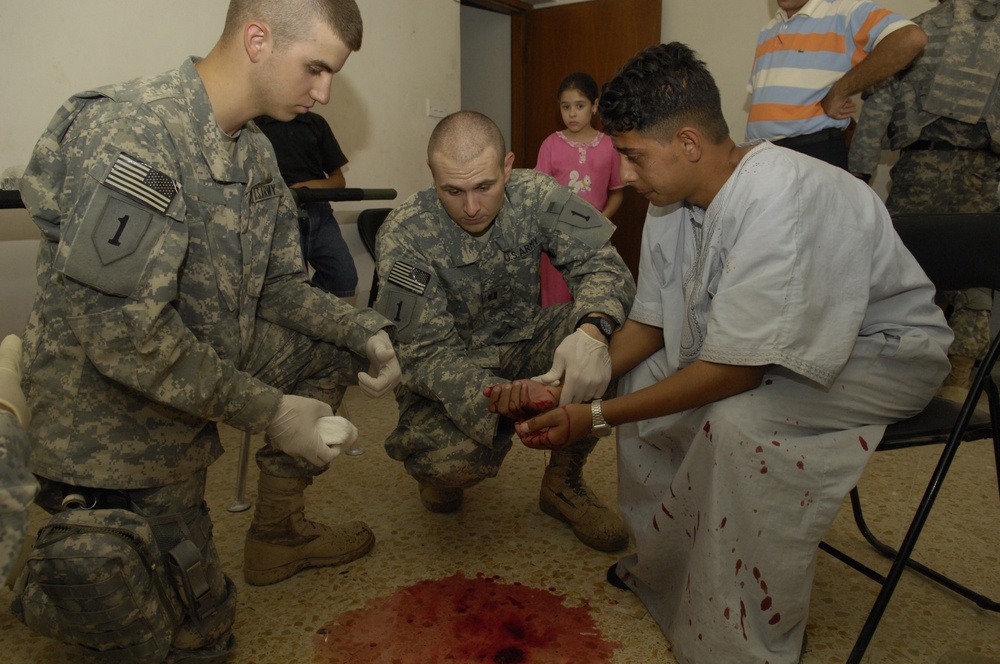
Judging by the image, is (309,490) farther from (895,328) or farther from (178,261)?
(895,328)

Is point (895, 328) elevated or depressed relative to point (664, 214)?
depressed

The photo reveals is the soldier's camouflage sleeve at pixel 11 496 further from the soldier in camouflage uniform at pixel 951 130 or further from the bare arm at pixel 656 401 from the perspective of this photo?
the soldier in camouflage uniform at pixel 951 130

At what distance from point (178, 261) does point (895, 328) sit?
4.10ft

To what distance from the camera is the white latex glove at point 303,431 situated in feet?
4.00

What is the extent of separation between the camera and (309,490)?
2.03 metres

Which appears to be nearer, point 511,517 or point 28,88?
point 511,517

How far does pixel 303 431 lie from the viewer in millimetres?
1230

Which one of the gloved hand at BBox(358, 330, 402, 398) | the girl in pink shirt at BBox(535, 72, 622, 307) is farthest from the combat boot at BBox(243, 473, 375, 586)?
the girl in pink shirt at BBox(535, 72, 622, 307)

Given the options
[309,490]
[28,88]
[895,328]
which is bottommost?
[309,490]

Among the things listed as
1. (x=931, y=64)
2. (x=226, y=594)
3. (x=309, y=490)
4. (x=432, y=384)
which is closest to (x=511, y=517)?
(x=432, y=384)

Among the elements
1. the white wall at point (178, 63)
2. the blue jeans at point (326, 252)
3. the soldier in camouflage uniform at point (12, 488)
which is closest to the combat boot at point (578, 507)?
the soldier in camouflage uniform at point (12, 488)

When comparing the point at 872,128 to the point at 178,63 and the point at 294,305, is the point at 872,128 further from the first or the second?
the point at 178,63

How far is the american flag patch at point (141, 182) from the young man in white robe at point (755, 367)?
30.0 inches

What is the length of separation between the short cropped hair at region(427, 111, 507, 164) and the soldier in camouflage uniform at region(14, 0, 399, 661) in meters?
0.42
